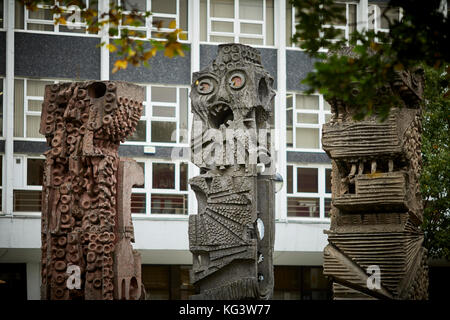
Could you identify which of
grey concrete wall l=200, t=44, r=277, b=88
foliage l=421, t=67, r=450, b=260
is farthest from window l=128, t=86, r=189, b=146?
foliage l=421, t=67, r=450, b=260

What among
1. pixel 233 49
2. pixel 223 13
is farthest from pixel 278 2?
pixel 233 49

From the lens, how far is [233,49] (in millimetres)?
16266

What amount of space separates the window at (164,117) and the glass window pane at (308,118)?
3396 millimetres

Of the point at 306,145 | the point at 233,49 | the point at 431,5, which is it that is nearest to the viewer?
the point at 431,5

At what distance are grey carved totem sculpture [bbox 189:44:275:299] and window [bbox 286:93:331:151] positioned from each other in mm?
11910

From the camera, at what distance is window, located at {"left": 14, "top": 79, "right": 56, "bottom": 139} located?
2662 cm

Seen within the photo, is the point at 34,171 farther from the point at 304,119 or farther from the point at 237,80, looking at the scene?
the point at 237,80

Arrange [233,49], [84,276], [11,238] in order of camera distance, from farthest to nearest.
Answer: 1. [11,238]
2. [233,49]
3. [84,276]

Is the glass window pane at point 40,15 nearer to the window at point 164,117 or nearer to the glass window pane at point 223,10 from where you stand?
the window at point 164,117

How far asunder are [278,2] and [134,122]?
42.9ft

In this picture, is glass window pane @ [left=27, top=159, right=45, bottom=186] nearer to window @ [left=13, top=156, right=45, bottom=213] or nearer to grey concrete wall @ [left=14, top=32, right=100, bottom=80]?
window @ [left=13, top=156, right=45, bottom=213]

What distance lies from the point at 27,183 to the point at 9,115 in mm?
1936

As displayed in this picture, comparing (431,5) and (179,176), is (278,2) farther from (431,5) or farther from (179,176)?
(431,5)

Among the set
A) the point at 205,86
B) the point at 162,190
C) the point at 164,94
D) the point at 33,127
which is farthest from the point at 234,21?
the point at 205,86
